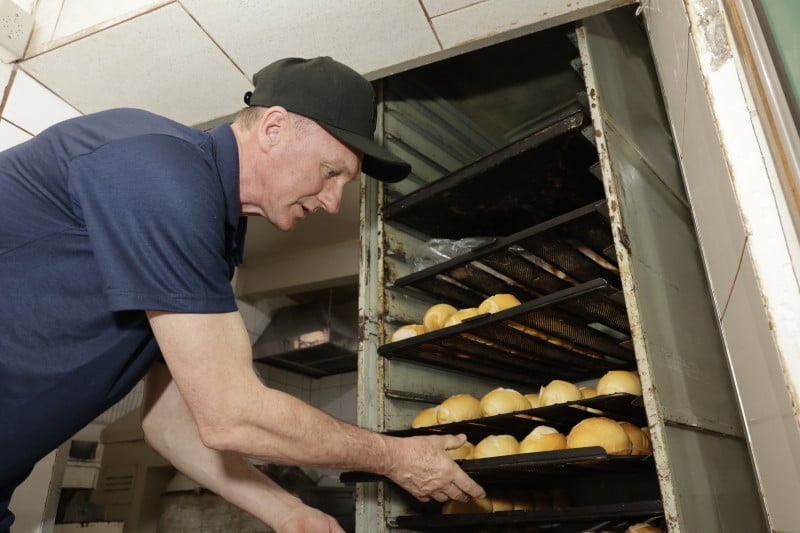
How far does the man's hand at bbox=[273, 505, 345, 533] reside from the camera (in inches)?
53.1

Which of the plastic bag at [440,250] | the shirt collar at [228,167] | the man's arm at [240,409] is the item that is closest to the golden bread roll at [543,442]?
the man's arm at [240,409]

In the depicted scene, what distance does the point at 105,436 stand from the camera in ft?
14.7

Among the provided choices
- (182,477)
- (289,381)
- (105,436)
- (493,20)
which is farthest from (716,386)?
(289,381)

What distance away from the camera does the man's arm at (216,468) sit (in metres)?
1.37

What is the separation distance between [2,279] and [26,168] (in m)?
0.22

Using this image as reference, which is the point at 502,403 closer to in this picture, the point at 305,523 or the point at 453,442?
the point at 453,442

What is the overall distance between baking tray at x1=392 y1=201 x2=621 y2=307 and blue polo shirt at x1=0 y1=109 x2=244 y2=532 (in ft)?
2.61

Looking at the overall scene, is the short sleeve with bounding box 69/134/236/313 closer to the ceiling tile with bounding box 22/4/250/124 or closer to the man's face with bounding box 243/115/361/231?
the man's face with bounding box 243/115/361/231

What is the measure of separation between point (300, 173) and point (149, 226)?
1.50 ft

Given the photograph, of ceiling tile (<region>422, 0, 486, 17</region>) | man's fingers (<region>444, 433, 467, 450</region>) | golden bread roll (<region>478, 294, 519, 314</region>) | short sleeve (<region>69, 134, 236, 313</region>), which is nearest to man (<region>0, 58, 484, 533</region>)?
short sleeve (<region>69, 134, 236, 313</region>)

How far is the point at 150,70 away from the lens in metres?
1.91

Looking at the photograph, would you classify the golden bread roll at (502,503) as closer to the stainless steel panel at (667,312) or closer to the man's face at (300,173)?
the stainless steel panel at (667,312)

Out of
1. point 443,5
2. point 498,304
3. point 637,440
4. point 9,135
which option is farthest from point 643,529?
point 9,135

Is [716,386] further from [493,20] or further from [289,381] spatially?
[289,381]
